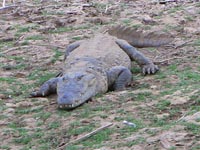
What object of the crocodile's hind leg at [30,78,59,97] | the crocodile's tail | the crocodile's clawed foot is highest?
the crocodile's tail

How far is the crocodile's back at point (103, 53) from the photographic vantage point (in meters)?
7.04

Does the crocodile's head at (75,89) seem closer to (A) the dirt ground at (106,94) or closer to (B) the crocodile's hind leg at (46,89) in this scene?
(A) the dirt ground at (106,94)

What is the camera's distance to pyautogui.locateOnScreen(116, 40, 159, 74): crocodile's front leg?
275 inches

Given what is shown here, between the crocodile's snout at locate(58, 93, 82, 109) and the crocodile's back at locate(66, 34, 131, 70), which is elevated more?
the crocodile's back at locate(66, 34, 131, 70)

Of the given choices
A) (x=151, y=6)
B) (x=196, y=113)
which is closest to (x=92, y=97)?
(x=196, y=113)

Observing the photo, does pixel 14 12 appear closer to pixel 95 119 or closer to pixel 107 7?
pixel 107 7

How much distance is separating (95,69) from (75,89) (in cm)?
66

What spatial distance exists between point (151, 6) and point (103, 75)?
387 centimetres

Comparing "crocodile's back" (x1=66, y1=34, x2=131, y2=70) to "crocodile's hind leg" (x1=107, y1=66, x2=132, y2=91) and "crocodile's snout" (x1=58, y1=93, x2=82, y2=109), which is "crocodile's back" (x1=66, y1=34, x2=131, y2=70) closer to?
"crocodile's hind leg" (x1=107, y1=66, x2=132, y2=91)

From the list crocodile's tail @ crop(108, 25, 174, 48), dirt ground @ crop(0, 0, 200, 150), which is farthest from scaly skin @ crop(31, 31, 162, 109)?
crocodile's tail @ crop(108, 25, 174, 48)

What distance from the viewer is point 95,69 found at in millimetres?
6672

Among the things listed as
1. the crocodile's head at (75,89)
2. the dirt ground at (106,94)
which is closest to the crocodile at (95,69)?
the crocodile's head at (75,89)

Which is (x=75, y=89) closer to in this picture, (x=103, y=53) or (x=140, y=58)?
(x=103, y=53)

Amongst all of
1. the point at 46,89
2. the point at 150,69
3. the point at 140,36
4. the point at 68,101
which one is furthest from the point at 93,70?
the point at 140,36
